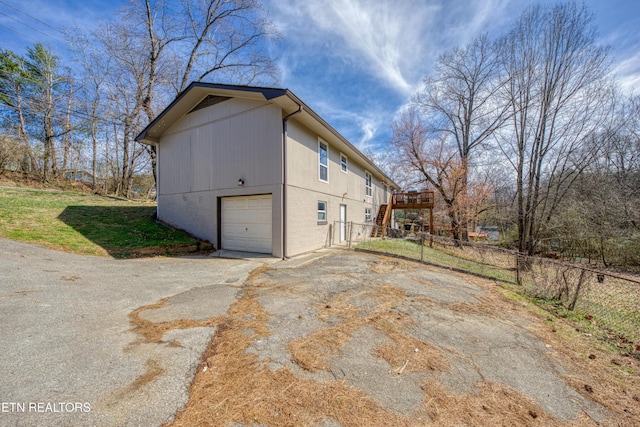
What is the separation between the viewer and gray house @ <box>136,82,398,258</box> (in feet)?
A: 25.6

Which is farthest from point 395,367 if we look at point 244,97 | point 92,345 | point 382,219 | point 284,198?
point 382,219

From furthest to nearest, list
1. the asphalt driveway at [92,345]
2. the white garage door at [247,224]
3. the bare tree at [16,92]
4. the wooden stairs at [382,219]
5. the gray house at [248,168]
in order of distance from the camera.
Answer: the wooden stairs at [382,219], the bare tree at [16,92], the white garage door at [247,224], the gray house at [248,168], the asphalt driveway at [92,345]

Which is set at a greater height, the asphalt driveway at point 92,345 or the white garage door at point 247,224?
the white garage door at point 247,224

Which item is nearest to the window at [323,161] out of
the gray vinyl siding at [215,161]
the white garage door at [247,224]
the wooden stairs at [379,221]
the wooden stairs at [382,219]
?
the gray vinyl siding at [215,161]

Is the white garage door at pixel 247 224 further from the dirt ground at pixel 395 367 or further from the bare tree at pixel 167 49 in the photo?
the bare tree at pixel 167 49

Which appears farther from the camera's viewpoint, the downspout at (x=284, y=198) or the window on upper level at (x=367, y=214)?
the window on upper level at (x=367, y=214)

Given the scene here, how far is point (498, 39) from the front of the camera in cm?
1277

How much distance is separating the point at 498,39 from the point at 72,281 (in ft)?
62.5

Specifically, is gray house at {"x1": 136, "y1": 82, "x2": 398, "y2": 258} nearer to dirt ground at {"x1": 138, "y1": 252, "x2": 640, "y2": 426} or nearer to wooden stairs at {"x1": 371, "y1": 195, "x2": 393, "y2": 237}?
dirt ground at {"x1": 138, "y1": 252, "x2": 640, "y2": 426}

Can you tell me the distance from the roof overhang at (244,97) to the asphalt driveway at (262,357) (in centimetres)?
538

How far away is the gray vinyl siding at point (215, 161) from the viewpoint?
25.9 ft

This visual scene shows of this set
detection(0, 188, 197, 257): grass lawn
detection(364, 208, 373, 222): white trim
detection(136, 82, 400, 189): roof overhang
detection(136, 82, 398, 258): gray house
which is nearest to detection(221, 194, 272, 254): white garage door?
detection(136, 82, 398, 258): gray house

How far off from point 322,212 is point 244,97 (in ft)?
16.7

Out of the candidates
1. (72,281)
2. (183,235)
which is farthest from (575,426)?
(183,235)
